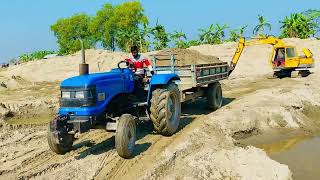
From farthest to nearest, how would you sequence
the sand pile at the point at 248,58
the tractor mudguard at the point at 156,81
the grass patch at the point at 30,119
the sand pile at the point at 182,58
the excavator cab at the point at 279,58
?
the sand pile at the point at 248,58 → the excavator cab at the point at 279,58 → the grass patch at the point at 30,119 → the sand pile at the point at 182,58 → the tractor mudguard at the point at 156,81

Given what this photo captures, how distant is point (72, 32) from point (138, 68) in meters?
58.3

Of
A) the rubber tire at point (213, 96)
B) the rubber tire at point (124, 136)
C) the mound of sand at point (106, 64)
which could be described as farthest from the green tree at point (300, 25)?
the rubber tire at point (124, 136)

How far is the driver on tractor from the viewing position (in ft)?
28.9

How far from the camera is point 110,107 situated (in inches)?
317

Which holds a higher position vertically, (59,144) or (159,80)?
(159,80)

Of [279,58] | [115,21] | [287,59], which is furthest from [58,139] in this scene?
[115,21]

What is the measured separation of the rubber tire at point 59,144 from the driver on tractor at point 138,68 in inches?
69.7

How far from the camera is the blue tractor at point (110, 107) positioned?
7.12 meters

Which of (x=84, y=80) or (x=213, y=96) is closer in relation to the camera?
(x=84, y=80)

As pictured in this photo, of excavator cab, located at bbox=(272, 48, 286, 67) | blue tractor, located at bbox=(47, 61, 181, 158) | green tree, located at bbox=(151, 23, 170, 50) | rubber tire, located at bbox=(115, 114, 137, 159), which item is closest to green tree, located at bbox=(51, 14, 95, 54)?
green tree, located at bbox=(151, 23, 170, 50)

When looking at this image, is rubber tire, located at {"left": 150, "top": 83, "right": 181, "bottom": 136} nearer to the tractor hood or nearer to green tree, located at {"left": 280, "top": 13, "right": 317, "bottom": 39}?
the tractor hood

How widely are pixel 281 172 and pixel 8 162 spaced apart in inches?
189

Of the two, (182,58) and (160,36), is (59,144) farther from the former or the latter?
(160,36)

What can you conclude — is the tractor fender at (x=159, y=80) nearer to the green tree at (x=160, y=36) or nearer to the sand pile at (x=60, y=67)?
the sand pile at (x=60, y=67)
